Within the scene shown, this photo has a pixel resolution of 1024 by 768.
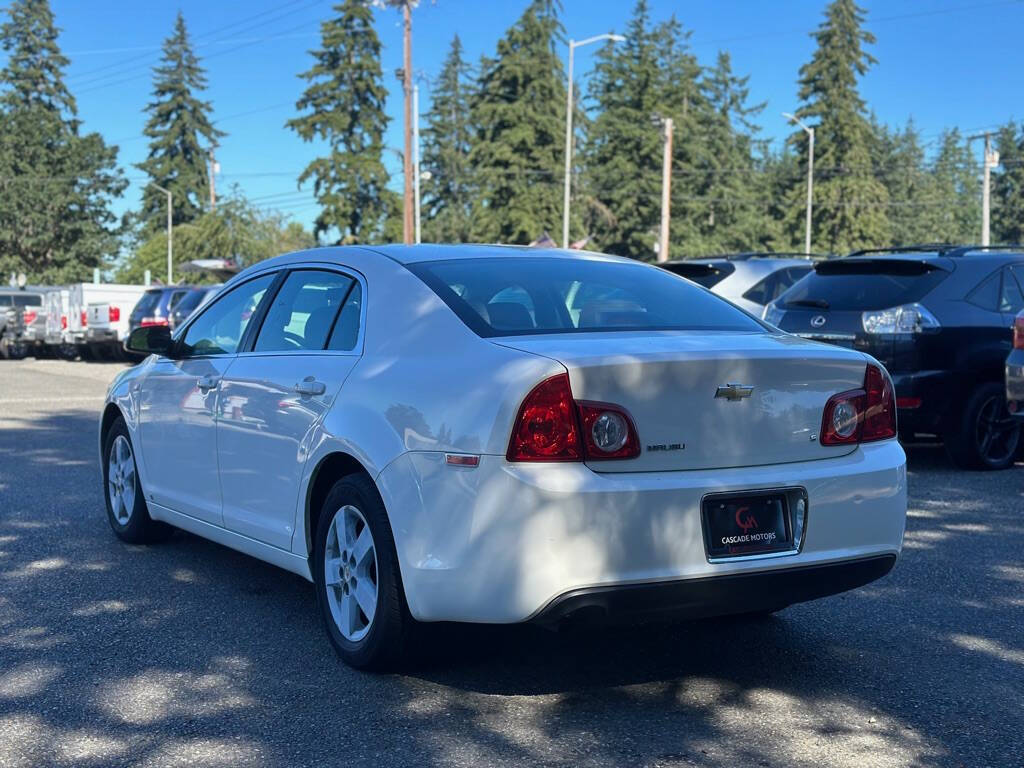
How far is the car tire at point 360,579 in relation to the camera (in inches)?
165

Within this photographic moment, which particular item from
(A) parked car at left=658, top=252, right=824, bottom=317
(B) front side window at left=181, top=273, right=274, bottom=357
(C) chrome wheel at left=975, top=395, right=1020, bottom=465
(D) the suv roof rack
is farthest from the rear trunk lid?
(A) parked car at left=658, top=252, right=824, bottom=317

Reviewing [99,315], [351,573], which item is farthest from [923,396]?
[99,315]

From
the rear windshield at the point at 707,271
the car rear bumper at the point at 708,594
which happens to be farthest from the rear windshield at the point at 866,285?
the car rear bumper at the point at 708,594

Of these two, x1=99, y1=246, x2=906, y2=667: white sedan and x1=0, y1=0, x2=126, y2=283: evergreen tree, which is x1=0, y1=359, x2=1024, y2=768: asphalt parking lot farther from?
x1=0, y1=0, x2=126, y2=283: evergreen tree

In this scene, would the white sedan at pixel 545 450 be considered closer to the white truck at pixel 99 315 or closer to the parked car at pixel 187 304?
the parked car at pixel 187 304

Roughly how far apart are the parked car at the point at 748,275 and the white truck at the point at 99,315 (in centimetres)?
1941

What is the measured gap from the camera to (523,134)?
6631 centimetres

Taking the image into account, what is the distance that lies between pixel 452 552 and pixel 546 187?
63189 mm

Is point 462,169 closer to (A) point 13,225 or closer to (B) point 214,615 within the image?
(A) point 13,225

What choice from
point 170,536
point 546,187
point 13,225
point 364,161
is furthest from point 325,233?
point 170,536

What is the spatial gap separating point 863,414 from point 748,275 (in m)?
9.00

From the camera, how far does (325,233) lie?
67.1 metres

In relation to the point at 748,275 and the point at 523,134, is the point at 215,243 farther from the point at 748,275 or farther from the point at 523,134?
the point at 748,275

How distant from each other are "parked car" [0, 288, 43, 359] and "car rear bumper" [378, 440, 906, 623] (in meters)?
30.8
